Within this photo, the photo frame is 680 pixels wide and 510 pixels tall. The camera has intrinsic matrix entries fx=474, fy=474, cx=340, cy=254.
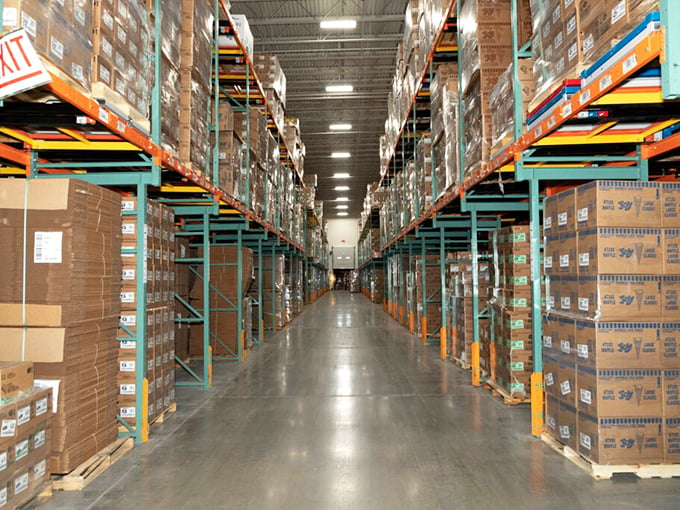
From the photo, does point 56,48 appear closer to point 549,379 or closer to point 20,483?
point 20,483

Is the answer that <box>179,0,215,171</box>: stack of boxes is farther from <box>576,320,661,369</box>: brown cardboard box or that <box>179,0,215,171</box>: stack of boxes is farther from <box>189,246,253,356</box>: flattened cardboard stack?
<box>576,320,661,369</box>: brown cardboard box

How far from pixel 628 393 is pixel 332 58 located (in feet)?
46.8

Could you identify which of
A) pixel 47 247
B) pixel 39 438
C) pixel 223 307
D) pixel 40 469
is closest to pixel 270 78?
pixel 223 307

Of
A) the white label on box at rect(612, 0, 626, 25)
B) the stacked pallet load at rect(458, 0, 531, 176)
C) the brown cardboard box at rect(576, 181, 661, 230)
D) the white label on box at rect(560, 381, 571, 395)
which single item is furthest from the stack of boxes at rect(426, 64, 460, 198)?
the white label on box at rect(612, 0, 626, 25)

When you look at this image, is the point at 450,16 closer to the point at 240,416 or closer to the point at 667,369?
the point at 667,369

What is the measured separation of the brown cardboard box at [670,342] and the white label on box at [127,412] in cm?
450

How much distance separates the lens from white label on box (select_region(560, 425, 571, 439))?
388 cm

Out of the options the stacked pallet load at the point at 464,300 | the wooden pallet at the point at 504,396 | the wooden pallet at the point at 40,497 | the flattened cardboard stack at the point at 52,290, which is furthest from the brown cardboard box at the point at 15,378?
the stacked pallet load at the point at 464,300

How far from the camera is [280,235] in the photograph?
39.3 feet

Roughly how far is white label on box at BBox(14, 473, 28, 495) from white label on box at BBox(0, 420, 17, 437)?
0.31 metres

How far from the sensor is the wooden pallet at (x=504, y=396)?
546 cm

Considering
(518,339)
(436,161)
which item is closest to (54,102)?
(518,339)

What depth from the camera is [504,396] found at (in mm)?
5598

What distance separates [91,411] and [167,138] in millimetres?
2561
